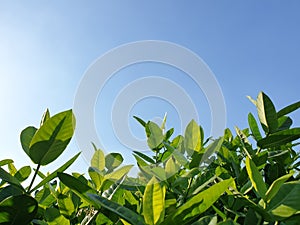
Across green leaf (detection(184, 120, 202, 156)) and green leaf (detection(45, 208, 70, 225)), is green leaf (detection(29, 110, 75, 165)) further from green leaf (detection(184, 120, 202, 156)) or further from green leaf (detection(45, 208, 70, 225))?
green leaf (detection(184, 120, 202, 156))

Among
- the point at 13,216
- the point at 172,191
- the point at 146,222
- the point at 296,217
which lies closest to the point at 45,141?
the point at 13,216

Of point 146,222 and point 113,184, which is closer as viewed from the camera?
point 146,222

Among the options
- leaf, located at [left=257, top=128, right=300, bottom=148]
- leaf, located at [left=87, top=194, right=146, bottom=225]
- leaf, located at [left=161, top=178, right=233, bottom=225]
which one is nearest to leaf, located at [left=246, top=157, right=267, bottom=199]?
leaf, located at [left=161, top=178, right=233, bottom=225]

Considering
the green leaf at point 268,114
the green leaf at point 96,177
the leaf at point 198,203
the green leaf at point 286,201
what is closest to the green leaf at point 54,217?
the green leaf at point 96,177

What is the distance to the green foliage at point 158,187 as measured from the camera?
2.03 feet

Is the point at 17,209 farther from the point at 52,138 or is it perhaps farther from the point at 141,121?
the point at 141,121

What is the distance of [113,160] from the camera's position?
1.01 meters

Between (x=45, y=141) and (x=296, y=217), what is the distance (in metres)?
0.48

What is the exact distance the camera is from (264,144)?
3.34 ft

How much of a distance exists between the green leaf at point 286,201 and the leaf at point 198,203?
0.11 metres

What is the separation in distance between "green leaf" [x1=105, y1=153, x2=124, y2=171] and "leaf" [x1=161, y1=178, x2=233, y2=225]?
0.41 meters

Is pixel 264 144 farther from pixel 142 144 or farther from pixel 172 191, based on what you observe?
pixel 142 144

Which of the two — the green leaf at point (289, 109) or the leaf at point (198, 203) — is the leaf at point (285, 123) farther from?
the leaf at point (198, 203)

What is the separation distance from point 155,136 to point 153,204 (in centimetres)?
66
